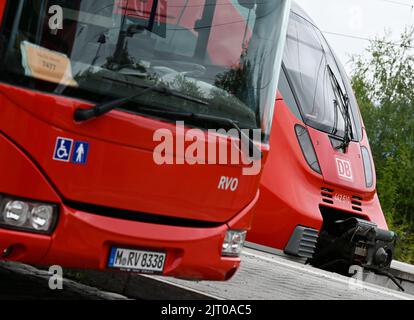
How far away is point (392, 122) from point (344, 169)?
18.6m

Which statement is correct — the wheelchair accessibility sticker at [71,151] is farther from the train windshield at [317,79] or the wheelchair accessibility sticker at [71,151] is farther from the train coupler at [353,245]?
the train coupler at [353,245]

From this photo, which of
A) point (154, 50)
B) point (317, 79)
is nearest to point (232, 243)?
point (154, 50)

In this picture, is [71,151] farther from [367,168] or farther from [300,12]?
[300,12]

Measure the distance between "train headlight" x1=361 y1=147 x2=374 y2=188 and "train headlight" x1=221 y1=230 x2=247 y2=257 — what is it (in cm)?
485

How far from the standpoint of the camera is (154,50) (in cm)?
618

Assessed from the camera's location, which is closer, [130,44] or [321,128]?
[130,44]

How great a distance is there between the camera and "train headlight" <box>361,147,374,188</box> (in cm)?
1165

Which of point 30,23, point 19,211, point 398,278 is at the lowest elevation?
point 398,278

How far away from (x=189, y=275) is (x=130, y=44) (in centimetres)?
165

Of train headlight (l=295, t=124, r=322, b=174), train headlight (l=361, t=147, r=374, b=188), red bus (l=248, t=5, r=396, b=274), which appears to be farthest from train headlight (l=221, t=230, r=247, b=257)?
train headlight (l=361, t=147, r=374, b=188)

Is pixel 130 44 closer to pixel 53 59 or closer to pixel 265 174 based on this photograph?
pixel 53 59

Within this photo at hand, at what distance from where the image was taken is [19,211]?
579 centimetres
